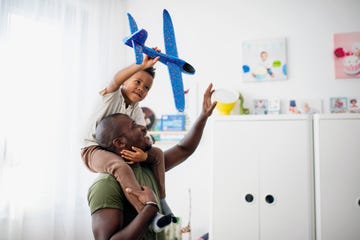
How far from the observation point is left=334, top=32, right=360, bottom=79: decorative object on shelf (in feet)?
7.69

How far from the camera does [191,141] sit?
4.32 feet

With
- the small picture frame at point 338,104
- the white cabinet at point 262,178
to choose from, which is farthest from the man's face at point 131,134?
the small picture frame at point 338,104

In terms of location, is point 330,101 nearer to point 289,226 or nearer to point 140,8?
point 289,226

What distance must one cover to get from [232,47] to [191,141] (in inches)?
64.0

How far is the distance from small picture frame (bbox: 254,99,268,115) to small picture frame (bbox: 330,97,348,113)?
0.50m

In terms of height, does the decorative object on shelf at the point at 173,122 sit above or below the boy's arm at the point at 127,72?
below

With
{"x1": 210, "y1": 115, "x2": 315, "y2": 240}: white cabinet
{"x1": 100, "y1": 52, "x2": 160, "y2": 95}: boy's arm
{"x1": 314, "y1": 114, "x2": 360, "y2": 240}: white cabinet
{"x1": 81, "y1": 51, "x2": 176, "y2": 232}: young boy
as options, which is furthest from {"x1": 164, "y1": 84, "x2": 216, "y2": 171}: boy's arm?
{"x1": 314, "y1": 114, "x2": 360, "y2": 240}: white cabinet

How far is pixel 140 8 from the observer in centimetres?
306

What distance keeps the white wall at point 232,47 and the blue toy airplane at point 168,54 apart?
177 cm

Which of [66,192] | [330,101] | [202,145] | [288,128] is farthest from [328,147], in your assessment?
[66,192]

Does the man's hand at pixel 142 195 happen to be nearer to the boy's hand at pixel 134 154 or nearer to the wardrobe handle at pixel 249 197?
the boy's hand at pixel 134 154

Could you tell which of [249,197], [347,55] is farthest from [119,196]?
[347,55]

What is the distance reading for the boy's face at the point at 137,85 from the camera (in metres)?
0.98

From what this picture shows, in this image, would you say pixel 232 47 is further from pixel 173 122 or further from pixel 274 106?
pixel 173 122
